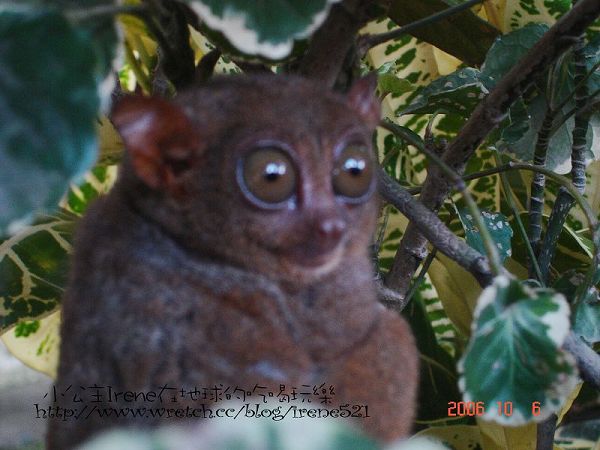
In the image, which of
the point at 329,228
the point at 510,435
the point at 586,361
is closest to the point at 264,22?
the point at 329,228

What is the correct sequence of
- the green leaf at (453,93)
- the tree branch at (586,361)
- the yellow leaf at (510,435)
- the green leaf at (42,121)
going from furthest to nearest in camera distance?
the yellow leaf at (510,435), the green leaf at (453,93), the tree branch at (586,361), the green leaf at (42,121)

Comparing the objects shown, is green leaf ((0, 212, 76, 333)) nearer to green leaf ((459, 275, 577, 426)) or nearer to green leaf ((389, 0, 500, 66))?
green leaf ((389, 0, 500, 66))

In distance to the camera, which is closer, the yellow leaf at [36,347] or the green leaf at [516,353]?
the green leaf at [516,353]

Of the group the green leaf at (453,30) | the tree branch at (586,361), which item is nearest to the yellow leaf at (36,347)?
the green leaf at (453,30)

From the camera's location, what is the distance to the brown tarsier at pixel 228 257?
869 mm

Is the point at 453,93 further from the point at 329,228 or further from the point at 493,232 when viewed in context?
the point at 329,228

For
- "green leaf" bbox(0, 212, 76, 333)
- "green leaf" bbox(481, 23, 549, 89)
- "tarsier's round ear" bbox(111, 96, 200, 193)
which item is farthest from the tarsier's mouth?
"green leaf" bbox(0, 212, 76, 333)

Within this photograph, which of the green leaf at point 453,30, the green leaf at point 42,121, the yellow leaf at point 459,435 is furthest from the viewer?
the yellow leaf at point 459,435

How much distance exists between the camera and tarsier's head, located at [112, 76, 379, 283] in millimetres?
876

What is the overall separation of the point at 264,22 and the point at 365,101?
17 centimetres

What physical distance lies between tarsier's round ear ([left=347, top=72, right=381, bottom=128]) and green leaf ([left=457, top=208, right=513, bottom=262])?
0.75m

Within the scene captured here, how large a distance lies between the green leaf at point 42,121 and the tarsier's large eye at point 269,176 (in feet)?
0.57

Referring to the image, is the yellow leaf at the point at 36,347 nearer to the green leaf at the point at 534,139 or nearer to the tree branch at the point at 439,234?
the tree branch at the point at 439,234

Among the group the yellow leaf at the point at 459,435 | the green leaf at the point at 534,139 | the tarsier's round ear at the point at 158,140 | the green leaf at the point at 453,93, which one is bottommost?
the yellow leaf at the point at 459,435
